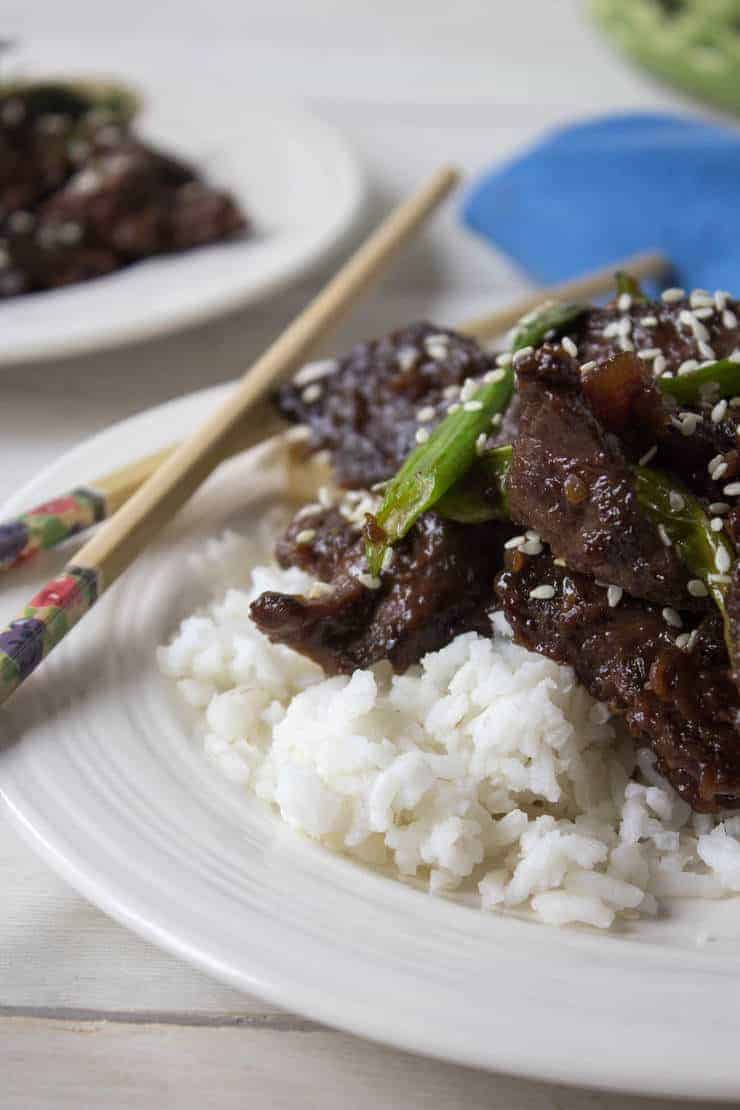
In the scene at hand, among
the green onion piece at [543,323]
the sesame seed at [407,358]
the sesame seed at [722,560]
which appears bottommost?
the sesame seed at [407,358]

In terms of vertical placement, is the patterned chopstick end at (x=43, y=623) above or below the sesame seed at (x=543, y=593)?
below

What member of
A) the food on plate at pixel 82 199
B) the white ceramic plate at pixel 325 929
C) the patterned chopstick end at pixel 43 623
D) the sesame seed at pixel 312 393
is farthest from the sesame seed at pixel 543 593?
the food on plate at pixel 82 199

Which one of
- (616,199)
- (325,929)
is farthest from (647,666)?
(616,199)

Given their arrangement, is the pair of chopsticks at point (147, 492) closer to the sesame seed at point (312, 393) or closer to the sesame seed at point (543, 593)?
the sesame seed at point (312, 393)

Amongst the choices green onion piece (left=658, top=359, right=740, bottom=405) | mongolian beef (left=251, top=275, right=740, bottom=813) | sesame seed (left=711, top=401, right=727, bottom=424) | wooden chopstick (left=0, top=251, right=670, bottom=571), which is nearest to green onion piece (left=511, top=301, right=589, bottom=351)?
mongolian beef (left=251, top=275, right=740, bottom=813)

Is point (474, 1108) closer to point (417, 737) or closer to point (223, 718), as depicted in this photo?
point (417, 737)

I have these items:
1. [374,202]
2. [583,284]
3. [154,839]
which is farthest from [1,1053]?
[374,202]

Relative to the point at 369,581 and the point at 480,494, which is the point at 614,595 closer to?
the point at 480,494
